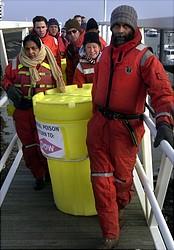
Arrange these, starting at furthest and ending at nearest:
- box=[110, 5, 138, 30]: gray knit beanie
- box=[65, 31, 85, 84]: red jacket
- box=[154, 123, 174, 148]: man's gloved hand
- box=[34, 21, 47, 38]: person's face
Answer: box=[34, 21, 47, 38]: person's face < box=[65, 31, 85, 84]: red jacket < box=[110, 5, 138, 30]: gray knit beanie < box=[154, 123, 174, 148]: man's gloved hand

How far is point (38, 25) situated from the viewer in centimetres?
501

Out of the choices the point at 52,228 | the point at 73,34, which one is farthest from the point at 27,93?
the point at 73,34

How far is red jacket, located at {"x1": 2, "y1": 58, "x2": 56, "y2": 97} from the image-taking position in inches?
140

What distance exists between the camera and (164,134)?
6.71 feet

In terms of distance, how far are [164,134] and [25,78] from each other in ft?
5.82

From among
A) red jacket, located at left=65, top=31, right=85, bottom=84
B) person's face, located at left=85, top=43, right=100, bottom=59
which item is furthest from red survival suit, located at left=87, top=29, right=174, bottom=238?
red jacket, located at left=65, top=31, right=85, bottom=84

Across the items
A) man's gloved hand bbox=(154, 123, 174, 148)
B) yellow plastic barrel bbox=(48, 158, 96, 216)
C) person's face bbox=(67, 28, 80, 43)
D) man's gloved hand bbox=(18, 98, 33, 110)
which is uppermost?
person's face bbox=(67, 28, 80, 43)

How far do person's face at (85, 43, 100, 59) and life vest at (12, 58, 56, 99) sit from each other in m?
0.34

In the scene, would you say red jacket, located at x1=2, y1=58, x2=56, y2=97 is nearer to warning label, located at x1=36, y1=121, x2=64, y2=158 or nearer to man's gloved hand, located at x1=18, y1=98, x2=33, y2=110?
man's gloved hand, located at x1=18, y1=98, x2=33, y2=110

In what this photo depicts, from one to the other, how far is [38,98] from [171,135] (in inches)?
54.9

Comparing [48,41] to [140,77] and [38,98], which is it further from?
[140,77]

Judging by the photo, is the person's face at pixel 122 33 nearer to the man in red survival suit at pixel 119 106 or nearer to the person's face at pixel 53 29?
the man in red survival suit at pixel 119 106

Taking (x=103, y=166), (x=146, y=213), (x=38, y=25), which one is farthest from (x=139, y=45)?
(x=38, y=25)

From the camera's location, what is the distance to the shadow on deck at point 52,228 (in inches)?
119
